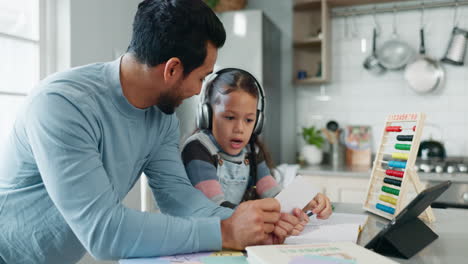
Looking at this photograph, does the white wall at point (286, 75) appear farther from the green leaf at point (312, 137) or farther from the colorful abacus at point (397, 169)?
the colorful abacus at point (397, 169)

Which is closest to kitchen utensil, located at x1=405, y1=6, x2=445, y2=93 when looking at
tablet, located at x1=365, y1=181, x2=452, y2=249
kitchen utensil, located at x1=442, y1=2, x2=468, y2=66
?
kitchen utensil, located at x1=442, y1=2, x2=468, y2=66

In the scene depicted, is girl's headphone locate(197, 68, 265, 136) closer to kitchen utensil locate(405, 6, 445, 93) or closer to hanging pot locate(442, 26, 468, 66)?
kitchen utensil locate(405, 6, 445, 93)

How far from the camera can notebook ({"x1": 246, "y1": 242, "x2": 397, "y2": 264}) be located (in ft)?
2.57

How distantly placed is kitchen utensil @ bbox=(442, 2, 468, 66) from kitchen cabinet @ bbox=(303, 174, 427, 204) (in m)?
1.19

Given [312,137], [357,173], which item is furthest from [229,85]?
[312,137]

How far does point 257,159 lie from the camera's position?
5.44ft

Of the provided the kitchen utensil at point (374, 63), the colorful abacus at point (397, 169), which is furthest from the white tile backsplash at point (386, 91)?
the colorful abacus at point (397, 169)

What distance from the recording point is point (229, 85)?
5.08ft

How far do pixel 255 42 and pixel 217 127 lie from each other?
6.21 feet

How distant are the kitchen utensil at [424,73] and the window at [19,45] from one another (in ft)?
8.76

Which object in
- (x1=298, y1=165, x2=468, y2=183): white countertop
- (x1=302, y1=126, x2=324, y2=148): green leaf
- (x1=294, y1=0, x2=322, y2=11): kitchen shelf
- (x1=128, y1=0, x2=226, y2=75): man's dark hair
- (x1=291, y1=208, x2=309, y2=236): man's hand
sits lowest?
(x1=298, y1=165, x2=468, y2=183): white countertop

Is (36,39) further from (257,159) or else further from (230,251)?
(230,251)

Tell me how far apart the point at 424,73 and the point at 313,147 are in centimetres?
102

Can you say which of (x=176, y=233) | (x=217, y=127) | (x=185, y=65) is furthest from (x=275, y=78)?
(x=176, y=233)
